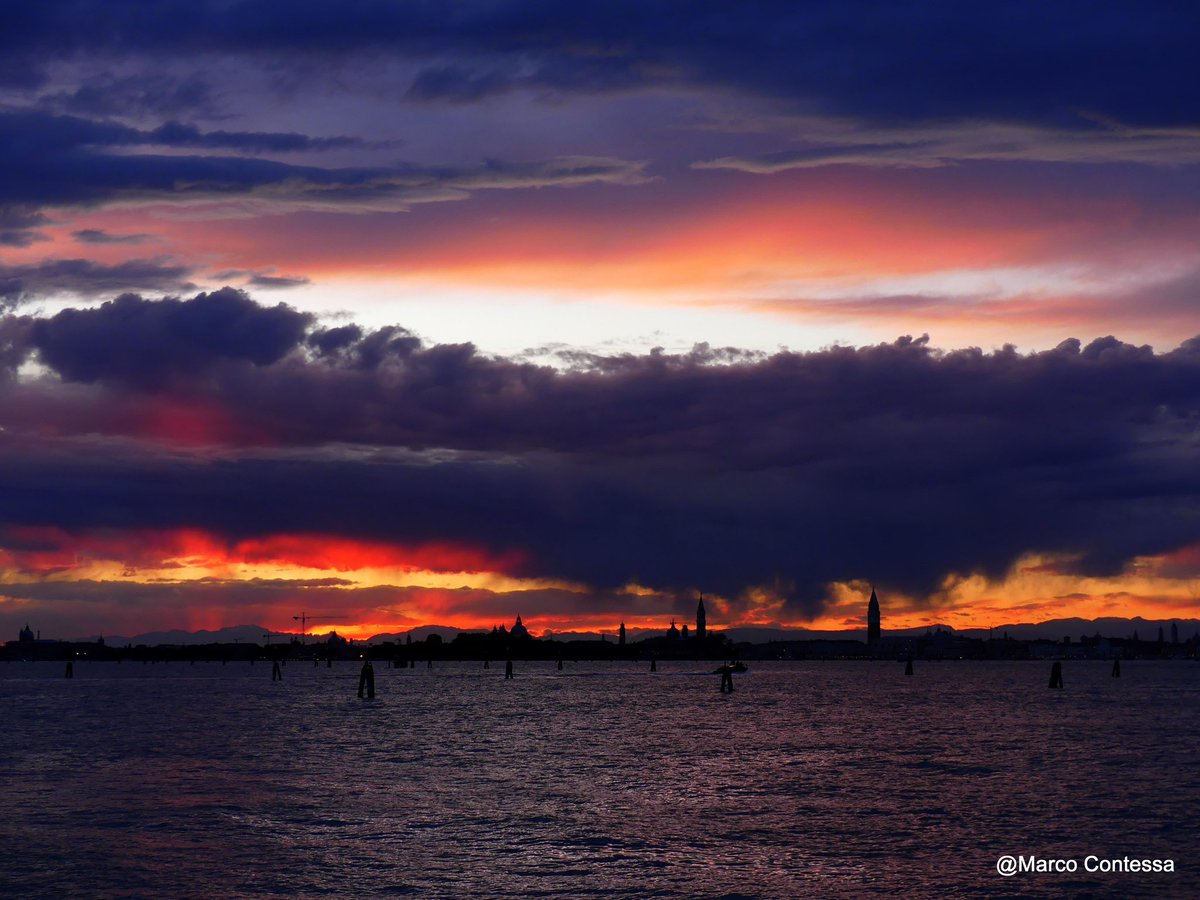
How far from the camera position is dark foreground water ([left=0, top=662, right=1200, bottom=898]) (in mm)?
32000

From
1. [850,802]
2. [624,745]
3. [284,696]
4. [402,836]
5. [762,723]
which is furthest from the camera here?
[284,696]

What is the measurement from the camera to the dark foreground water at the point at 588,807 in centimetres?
3200

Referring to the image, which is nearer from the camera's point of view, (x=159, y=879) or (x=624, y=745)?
(x=159, y=879)

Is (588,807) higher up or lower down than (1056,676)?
higher up

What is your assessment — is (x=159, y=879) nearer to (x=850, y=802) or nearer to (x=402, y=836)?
(x=402, y=836)

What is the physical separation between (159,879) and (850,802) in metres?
23.8

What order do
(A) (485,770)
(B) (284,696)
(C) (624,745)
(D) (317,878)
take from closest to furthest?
(D) (317,878), (A) (485,770), (C) (624,745), (B) (284,696)

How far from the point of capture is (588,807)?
4441 centimetres

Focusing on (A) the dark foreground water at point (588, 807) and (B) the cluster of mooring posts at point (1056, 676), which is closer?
(A) the dark foreground water at point (588, 807)

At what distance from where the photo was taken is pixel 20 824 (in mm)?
39469

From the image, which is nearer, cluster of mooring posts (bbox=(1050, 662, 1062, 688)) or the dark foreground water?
the dark foreground water

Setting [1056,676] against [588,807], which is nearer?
[588,807]

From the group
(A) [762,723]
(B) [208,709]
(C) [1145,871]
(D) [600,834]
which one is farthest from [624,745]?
(B) [208,709]

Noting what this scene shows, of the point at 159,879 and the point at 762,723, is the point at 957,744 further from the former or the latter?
the point at 159,879
